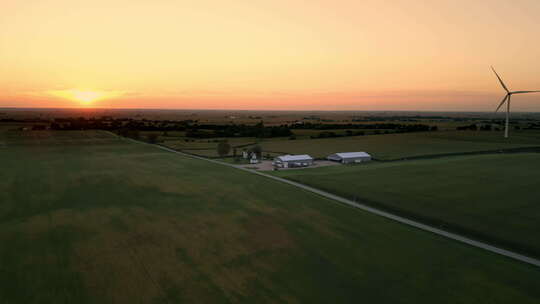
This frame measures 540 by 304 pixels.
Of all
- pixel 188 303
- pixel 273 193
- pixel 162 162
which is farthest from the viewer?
pixel 162 162

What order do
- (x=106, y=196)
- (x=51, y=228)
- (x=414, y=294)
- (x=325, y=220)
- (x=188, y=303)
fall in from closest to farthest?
(x=188, y=303) → (x=414, y=294) → (x=51, y=228) → (x=325, y=220) → (x=106, y=196)

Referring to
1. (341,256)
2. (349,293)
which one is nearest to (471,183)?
(341,256)

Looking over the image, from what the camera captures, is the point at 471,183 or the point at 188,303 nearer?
the point at 188,303

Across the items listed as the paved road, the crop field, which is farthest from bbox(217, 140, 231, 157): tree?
the paved road

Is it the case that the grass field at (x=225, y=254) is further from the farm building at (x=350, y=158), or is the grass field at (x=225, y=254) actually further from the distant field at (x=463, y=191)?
the farm building at (x=350, y=158)

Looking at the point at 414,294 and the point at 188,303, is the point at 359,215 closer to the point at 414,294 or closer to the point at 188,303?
the point at 414,294

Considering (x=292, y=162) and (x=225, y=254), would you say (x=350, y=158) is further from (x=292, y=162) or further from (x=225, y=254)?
(x=225, y=254)

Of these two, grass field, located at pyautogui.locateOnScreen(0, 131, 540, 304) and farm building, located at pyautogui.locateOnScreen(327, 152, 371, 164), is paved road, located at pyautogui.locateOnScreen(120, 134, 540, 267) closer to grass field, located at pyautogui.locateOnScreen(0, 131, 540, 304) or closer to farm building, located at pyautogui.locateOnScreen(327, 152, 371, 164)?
grass field, located at pyautogui.locateOnScreen(0, 131, 540, 304)
